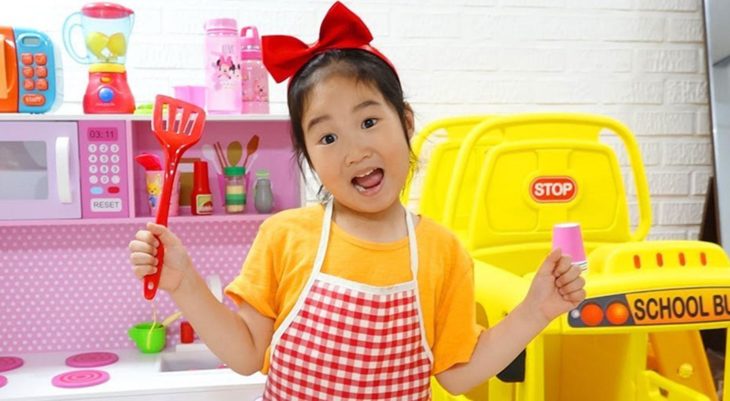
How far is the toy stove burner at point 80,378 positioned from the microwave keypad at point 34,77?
704 mm

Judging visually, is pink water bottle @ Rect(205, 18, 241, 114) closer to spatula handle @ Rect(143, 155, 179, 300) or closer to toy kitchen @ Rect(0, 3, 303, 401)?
toy kitchen @ Rect(0, 3, 303, 401)

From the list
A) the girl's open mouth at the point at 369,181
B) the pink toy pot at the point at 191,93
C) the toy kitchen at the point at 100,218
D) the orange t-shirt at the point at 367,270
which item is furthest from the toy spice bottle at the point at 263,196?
the girl's open mouth at the point at 369,181

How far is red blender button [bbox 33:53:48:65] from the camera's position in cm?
175

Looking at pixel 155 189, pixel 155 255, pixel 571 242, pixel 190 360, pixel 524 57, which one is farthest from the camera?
pixel 524 57

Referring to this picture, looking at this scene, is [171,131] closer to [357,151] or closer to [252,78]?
[357,151]

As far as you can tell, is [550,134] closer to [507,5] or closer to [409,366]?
[507,5]

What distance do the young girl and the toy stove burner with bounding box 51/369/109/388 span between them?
91cm

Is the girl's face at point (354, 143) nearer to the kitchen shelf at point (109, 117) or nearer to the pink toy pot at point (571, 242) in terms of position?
the pink toy pot at point (571, 242)

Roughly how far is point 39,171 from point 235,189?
504 mm

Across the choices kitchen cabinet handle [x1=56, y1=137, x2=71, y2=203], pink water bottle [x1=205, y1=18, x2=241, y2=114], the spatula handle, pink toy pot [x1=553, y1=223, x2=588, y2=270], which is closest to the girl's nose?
the spatula handle

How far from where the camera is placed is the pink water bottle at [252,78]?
184 centimetres

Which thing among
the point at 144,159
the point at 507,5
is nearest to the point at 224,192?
the point at 144,159

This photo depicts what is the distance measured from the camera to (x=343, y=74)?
93cm

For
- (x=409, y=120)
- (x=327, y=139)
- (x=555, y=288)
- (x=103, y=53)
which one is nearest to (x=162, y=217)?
(x=327, y=139)
